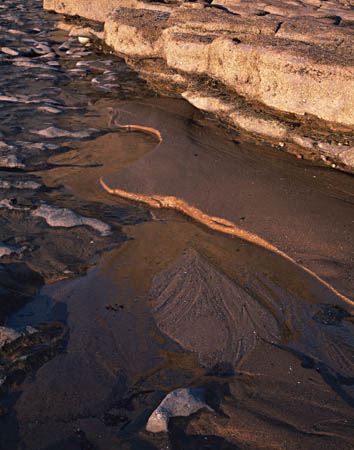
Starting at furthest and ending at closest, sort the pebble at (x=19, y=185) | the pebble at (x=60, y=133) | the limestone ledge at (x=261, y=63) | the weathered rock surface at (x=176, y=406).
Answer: the pebble at (x=60, y=133)
the limestone ledge at (x=261, y=63)
the pebble at (x=19, y=185)
the weathered rock surface at (x=176, y=406)

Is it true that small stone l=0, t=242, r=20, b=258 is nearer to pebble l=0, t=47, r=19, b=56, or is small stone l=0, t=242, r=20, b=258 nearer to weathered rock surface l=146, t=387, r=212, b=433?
weathered rock surface l=146, t=387, r=212, b=433

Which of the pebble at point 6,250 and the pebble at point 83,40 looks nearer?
the pebble at point 6,250

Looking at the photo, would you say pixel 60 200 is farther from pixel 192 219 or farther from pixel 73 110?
pixel 73 110

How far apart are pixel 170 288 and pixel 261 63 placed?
2.60 m

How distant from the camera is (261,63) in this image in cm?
400

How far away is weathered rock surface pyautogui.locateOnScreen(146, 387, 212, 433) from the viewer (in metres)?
1.73

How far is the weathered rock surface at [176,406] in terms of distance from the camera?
1.73 meters

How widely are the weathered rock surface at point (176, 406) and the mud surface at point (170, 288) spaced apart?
1.4 inches

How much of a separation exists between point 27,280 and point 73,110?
3.02 m

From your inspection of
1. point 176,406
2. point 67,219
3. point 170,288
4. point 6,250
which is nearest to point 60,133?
point 67,219

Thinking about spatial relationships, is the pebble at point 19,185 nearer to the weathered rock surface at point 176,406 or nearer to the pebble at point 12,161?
the pebble at point 12,161

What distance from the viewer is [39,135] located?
14.3 ft

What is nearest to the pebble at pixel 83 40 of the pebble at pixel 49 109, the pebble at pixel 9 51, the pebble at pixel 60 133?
the pebble at pixel 9 51

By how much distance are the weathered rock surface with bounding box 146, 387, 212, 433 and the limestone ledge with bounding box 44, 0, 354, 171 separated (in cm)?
253
